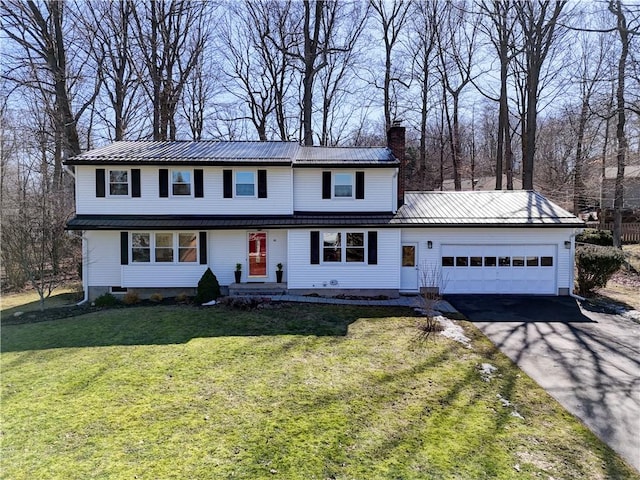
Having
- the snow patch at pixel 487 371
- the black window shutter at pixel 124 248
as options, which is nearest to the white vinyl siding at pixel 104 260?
the black window shutter at pixel 124 248

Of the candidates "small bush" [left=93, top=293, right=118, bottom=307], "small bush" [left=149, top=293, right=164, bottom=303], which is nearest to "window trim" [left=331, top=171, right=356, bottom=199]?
"small bush" [left=149, top=293, right=164, bottom=303]

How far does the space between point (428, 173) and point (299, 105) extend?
12892mm

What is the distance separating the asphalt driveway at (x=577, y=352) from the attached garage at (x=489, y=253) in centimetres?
73

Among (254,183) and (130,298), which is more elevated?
(254,183)

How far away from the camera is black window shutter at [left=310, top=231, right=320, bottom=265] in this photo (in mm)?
15125

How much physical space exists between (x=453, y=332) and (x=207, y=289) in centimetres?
881

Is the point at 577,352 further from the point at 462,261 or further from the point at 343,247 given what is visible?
the point at 343,247

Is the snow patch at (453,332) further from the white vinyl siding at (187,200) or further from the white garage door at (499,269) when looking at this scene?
the white vinyl siding at (187,200)

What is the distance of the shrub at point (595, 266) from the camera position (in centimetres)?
1472

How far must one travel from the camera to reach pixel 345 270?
15.2 meters

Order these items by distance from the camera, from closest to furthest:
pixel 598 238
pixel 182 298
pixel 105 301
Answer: pixel 105 301
pixel 182 298
pixel 598 238

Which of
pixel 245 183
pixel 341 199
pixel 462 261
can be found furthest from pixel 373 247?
pixel 245 183

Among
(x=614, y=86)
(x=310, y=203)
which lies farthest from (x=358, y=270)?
(x=614, y=86)

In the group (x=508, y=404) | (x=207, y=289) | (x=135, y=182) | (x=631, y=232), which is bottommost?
(x=508, y=404)
